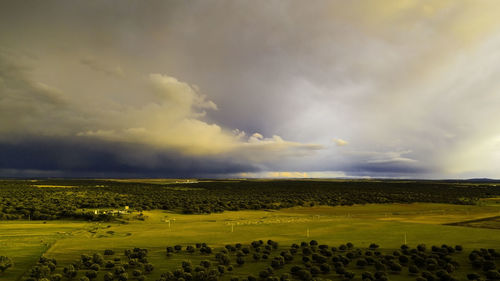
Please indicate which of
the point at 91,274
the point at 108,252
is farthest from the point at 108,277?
the point at 108,252

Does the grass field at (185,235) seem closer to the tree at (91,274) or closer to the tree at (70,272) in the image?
the tree at (70,272)

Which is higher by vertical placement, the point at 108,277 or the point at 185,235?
the point at 108,277

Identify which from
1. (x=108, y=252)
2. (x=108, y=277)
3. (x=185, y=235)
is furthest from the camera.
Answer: (x=185, y=235)

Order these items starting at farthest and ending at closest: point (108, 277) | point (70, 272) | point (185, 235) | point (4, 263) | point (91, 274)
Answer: point (185, 235)
point (4, 263)
point (70, 272)
point (91, 274)
point (108, 277)

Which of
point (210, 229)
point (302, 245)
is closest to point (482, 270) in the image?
point (302, 245)

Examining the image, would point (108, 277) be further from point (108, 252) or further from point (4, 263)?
point (4, 263)

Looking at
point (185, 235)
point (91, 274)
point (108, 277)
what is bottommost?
point (185, 235)

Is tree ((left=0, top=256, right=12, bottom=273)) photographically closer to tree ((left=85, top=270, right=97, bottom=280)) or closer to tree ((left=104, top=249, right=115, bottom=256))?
tree ((left=104, top=249, right=115, bottom=256))

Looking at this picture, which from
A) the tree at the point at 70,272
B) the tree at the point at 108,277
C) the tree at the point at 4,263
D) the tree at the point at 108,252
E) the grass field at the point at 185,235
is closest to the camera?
the tree at the point at 108,277

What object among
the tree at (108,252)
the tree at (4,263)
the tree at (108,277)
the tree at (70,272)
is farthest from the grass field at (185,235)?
the tree at (70,272)

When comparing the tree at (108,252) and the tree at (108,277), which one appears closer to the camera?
the tree at (108,277)

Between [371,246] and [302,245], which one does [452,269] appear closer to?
[371,246]
